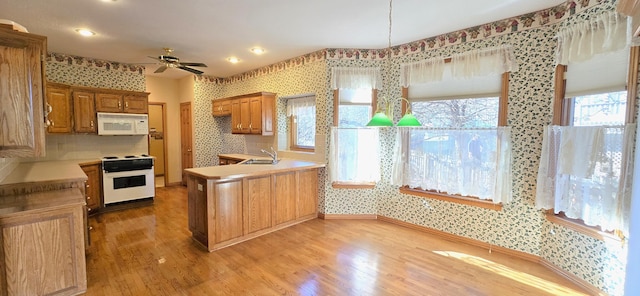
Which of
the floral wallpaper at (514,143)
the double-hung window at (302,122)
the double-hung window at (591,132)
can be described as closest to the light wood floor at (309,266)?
the floral wallpaper at (514,143)

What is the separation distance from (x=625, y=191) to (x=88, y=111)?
6912 millimetres

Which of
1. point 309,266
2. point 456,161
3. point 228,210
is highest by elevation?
point 456,161

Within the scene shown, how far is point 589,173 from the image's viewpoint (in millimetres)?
2457

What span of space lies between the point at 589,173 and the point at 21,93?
4631mm

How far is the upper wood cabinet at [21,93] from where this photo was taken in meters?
1.91

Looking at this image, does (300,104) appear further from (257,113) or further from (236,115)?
(236,115)

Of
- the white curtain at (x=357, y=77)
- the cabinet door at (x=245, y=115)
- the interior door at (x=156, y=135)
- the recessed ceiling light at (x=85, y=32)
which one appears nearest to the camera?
the recessed ceiling light at (x=85, y=32)

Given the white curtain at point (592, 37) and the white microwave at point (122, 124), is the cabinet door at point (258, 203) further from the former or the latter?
the white curtain at point (592, 37)

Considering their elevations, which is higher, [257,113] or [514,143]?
[257,113]

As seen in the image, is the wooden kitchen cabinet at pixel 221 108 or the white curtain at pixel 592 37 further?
the wooden kitchen cabinet at pixel 221 108

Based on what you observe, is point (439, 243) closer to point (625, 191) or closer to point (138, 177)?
point (625, 191)

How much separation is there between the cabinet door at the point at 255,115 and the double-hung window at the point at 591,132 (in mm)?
4144

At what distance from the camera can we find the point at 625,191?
2225mm

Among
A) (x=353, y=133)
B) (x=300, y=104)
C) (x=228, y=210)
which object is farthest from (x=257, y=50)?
(x=228, y=210)
